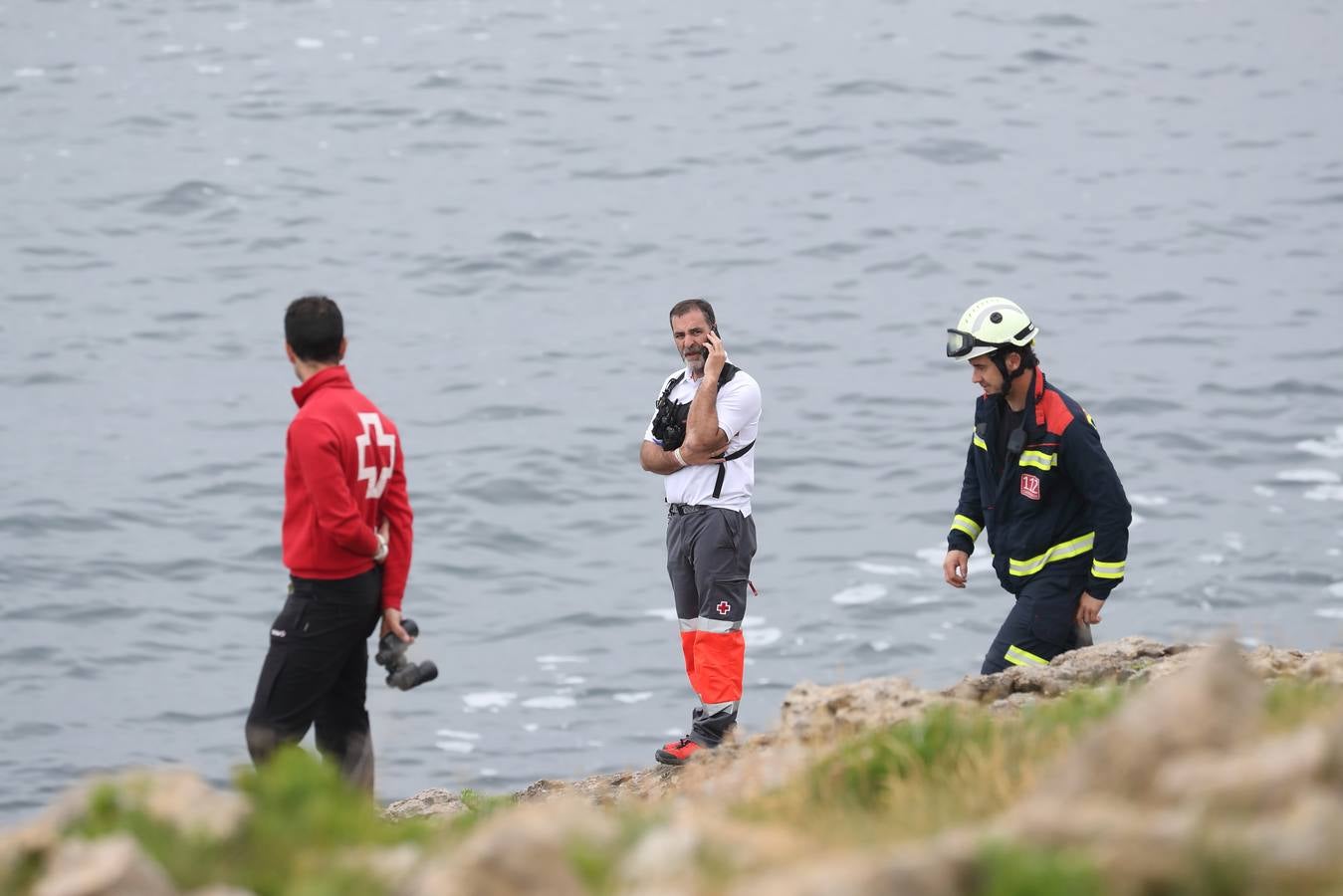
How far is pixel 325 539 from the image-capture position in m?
6.84

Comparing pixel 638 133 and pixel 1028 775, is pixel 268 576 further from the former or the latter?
pixel 638 133

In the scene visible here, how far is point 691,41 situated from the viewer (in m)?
32.0

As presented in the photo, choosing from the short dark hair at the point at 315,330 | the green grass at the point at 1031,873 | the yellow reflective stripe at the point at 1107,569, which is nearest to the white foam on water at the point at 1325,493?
the yellow reflective stripe at the point at 1107,569

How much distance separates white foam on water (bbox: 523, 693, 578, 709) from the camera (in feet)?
42.4

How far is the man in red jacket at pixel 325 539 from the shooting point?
6770mm

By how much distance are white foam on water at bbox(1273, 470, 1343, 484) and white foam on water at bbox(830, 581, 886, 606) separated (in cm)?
528

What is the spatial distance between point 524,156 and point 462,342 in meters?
7.06

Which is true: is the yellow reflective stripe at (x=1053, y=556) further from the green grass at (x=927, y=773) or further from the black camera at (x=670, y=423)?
the green grass at (x=927, y=773)

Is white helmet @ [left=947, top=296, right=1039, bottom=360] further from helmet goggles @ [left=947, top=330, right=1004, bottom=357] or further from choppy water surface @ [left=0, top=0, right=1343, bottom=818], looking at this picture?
choppy water surface @ [left=0, top=0, right=1343, bottom=818]

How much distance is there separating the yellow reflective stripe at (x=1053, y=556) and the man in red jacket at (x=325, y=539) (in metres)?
3.11

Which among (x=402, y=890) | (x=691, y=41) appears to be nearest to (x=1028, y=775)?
(x=402, y=890)

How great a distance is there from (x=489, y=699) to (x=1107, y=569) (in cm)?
637

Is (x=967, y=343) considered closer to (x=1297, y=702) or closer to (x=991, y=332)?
(x=991, y=332)

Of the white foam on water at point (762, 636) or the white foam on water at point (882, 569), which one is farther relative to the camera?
the white foam on water at point (882, 569)
